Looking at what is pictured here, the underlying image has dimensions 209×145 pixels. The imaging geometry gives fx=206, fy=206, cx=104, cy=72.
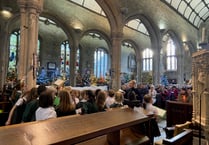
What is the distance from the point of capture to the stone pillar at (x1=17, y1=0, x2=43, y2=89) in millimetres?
6789

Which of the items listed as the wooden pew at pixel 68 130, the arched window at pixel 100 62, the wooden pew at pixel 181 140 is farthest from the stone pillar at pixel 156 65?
the wooden pew at pixel 68 130

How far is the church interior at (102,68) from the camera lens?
2236 millimetres

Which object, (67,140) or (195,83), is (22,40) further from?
(67,140)

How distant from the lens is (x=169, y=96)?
384 inches

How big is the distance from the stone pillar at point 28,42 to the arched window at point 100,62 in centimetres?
1435

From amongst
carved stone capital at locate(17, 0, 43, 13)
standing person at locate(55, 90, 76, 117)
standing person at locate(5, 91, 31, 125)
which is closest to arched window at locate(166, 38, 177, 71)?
carved stone capital at locate(17, 0, 43, 13)

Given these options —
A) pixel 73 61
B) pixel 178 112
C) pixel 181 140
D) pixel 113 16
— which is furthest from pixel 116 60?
pixel 181 140

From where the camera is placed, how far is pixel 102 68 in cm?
2205

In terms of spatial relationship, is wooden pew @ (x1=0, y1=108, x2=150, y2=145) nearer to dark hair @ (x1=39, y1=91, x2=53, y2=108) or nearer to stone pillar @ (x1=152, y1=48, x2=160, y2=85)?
dark hair @ (x1=39, y1=91, x2=53, y2=108)

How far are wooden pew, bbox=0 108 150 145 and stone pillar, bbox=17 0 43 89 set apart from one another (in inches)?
210

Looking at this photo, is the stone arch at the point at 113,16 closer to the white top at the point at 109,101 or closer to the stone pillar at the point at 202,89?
the white top at the point at 109,101

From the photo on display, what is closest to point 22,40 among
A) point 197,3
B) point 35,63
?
point 35,63

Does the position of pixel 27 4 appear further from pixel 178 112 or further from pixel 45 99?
pixel 178 112

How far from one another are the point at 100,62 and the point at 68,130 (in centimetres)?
2048
